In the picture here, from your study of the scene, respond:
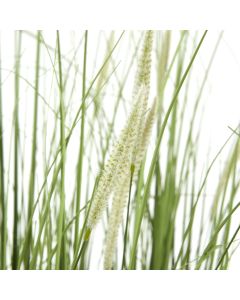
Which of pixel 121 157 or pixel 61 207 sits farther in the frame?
pixel 61 207

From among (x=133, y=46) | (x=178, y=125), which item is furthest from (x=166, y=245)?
(x=133, y=46)

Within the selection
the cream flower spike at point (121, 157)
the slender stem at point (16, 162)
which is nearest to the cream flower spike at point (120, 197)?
the cream flower spike at point (121, 157)

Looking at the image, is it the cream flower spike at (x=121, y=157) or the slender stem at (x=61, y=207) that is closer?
the cream flower spike at (x=121, y=157)

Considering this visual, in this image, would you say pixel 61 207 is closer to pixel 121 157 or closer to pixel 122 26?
pixel 121 157

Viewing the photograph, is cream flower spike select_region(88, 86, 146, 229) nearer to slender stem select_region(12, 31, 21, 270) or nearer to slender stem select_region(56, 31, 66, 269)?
slender stem select_region(56, 31, 66, 269)

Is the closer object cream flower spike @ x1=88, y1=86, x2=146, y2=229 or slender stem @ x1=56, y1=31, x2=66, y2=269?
cream flower spike @ x1=88, y1=86, x2=146, y2=229

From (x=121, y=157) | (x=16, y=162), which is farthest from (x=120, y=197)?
(x=16, y=162)

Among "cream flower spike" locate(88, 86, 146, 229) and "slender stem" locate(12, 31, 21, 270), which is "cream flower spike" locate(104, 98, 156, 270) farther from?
"slender stem" locate(12, 31, 21, 270)

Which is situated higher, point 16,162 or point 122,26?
point 122,26

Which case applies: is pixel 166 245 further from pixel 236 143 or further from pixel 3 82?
pixel 3 82

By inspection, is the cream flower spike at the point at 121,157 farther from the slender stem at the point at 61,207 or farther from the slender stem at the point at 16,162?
the slender stem at the point at 16,162

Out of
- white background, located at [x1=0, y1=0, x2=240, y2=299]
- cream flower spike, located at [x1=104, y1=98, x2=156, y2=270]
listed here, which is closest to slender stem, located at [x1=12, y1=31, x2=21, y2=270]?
white background, located at [x1=0, y1=0, x2=240, y2=299]
